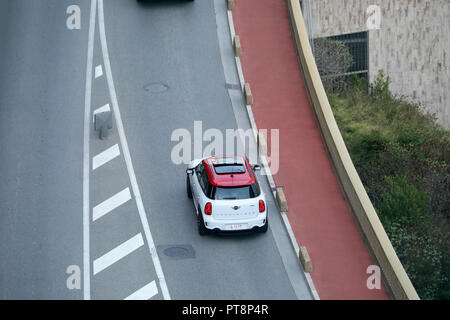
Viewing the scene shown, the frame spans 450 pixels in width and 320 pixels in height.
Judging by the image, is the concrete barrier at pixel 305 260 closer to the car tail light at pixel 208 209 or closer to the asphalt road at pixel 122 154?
the asphalt road at pixel 122 154

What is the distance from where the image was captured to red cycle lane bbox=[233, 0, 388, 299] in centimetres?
2202

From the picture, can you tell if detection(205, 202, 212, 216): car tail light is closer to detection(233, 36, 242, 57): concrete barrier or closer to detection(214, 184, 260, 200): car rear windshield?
detection(214, 184, 260, 200): car rear windshield

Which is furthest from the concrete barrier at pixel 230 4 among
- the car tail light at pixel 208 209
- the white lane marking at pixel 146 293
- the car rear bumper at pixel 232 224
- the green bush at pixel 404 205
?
the white lane marking at pixel 146 293

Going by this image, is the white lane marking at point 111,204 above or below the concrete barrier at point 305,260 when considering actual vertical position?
above

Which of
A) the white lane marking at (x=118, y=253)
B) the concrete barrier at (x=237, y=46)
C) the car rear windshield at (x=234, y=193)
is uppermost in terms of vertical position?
the concrete barrier at (x=237, y=46)

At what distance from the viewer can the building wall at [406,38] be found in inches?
1588

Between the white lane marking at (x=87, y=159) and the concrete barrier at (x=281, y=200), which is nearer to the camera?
the white lane marking at (x=87, y=159)

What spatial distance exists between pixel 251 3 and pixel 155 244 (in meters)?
16.6

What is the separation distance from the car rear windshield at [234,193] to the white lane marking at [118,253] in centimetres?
295

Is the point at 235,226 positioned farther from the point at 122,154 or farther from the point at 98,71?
the point at 98,71

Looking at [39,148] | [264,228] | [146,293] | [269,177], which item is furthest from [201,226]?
[39,148]

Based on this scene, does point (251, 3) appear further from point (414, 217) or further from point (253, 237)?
point (253, 237)

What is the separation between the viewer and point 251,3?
1366 inches

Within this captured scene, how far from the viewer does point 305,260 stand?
2164 centimetres
